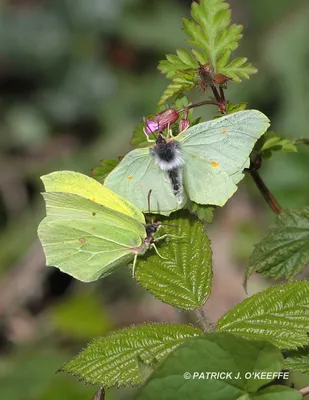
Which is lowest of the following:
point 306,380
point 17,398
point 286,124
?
point 17,398

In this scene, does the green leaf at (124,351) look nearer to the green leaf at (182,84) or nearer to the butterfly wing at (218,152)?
the butterfly wing at (218,152)

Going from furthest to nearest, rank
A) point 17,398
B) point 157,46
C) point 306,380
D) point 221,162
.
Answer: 1. point 157,46
2. point 17,398
3. point 306,380
4. point 221,162

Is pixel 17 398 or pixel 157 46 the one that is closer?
pixel 17 398

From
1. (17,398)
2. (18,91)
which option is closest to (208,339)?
(17,398)

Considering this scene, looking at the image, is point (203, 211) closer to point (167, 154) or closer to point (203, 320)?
point (167, 154)

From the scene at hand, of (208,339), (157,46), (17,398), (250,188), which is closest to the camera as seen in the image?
(208,339)

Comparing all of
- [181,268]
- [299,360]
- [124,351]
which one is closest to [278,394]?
[299,360]

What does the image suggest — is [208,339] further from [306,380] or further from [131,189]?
[306,380]

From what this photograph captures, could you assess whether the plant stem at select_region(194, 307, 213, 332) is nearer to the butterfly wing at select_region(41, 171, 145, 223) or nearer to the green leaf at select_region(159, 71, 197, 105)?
the butterfly wing at select_region(41, 171, 145, 223)
